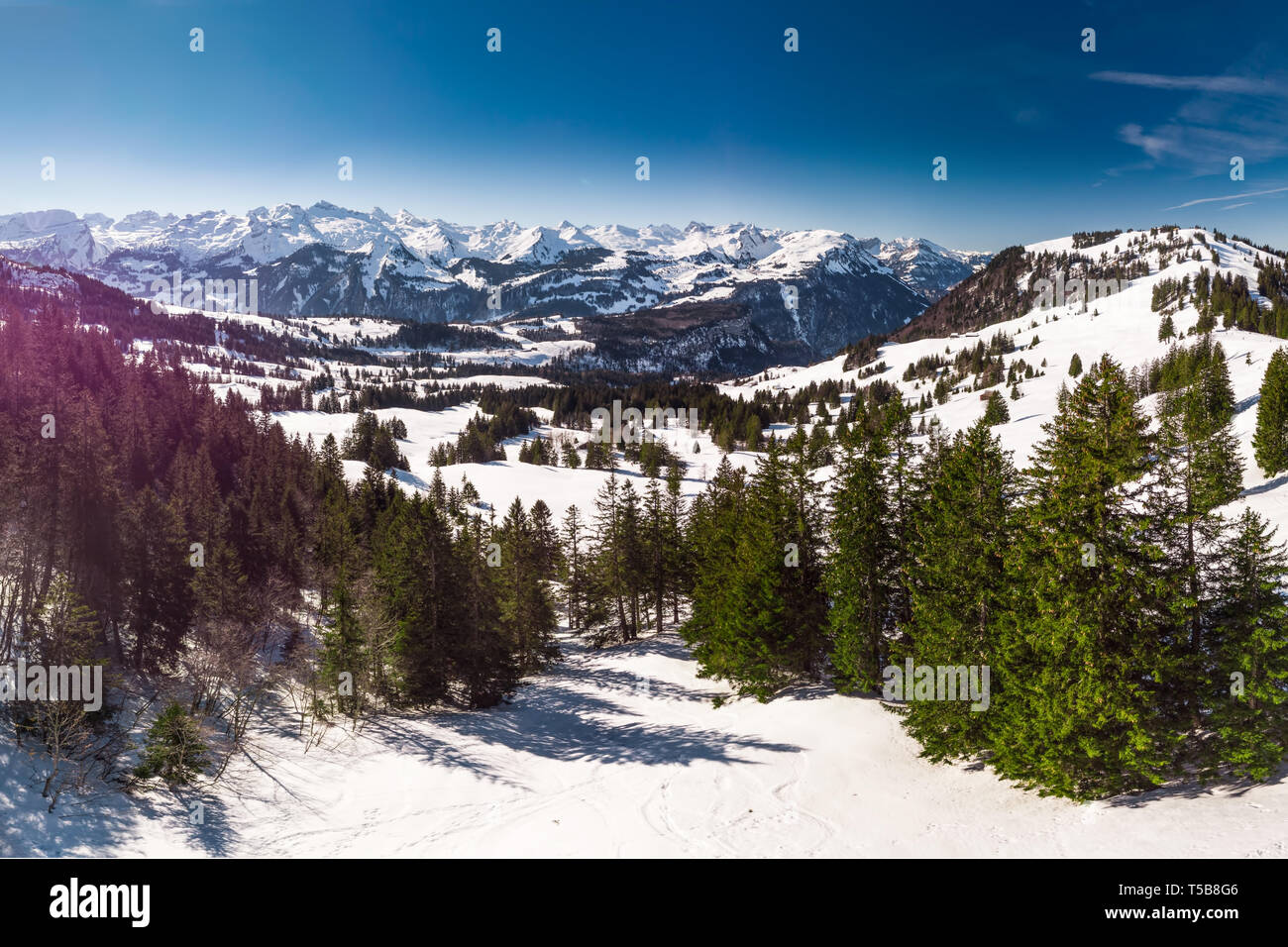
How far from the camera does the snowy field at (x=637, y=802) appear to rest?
16797 mm

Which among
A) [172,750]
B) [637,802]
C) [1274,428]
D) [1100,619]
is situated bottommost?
[637,802]

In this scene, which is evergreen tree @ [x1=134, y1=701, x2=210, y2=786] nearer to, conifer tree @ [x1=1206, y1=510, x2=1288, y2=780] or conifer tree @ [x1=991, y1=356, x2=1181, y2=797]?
conifer tree @ [x1=991, y1=356, x2=1181, y2=797]

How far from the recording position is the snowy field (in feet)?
55.1

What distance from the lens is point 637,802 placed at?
22109 millimetres

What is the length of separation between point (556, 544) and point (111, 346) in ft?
260

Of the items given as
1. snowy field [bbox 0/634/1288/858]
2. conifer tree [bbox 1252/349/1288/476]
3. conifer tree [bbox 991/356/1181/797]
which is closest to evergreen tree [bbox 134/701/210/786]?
snowy field [bbox 0/634/1288/858]

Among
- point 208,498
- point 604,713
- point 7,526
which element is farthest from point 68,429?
point 604,713

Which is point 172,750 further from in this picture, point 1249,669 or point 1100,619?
point 1249,669

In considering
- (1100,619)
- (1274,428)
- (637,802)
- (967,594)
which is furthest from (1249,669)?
(1274,428)

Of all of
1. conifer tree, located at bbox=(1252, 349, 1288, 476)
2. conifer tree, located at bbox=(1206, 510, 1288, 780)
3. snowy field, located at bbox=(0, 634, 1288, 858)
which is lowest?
snowy field, located at bbox=(0, 634, 1288, 858)

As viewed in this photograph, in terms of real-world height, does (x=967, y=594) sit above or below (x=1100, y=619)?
below

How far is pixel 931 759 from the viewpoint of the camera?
23.2 metres
